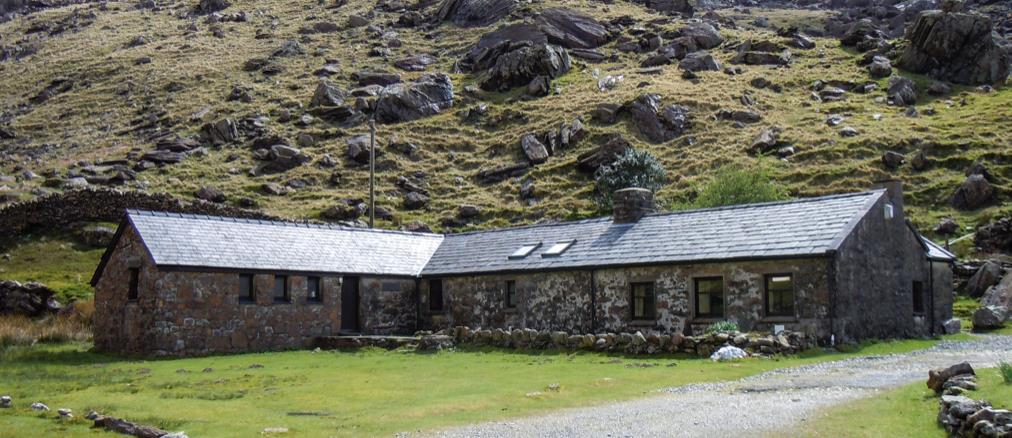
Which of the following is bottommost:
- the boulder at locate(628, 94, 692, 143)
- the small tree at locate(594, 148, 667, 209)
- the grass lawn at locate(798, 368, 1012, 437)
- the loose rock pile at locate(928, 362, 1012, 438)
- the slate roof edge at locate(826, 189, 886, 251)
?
the grass lawn at locate(798, 368, 1012, 437)

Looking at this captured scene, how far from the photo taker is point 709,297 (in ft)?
95.1

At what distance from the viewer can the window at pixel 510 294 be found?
3378cm

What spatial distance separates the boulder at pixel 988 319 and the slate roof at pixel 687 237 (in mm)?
7977

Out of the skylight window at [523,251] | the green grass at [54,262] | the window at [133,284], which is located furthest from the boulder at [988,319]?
the green grass at [54,262]

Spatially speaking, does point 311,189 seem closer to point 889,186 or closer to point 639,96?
point 639,96

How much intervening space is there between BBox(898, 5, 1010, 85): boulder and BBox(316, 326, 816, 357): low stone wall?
241ft

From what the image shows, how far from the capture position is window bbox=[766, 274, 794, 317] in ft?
89.7

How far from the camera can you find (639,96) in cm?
8206

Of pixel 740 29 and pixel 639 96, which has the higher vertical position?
pixel 740 29

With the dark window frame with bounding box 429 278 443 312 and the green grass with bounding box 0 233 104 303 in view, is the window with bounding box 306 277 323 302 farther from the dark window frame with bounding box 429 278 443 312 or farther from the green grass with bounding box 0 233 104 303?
the green grass with bounding box 0 233 104 303

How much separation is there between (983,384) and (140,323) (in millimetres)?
24817

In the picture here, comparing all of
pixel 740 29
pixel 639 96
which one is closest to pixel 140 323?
pixel 639 96

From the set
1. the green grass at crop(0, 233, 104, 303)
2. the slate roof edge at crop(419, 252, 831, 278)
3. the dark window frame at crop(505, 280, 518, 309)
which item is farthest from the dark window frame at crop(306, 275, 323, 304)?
the green grass at crop(0, 233, 104, 303)

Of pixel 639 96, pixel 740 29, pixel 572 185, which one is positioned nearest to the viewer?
pixel 572 185
